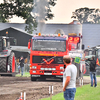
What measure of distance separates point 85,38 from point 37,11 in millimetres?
24385

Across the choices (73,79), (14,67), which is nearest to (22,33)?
(14,67)

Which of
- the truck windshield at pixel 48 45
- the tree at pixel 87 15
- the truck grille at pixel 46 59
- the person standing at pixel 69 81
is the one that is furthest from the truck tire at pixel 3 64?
the tree at pixel 87 15

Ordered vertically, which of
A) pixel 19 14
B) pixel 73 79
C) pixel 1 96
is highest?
pixel 19 14

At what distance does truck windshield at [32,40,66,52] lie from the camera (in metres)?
21.9

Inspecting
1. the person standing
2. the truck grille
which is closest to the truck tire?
the truck grille

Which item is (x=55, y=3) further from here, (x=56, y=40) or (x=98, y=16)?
(x=98, y=16)

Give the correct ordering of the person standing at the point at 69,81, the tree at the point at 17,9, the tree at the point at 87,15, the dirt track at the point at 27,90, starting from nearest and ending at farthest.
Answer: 1. the person standing at the point at 69,81
2. the dirt track at the point at 27,90
3. the tree at the point at 17,9
4. the tree at the point at 87,15

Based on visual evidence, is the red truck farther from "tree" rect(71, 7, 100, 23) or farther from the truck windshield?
"tree" rect(71, 7, 100, 23)

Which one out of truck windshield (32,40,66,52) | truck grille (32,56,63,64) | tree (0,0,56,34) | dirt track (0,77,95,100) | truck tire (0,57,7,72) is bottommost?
dirt track (0,77,95,100)

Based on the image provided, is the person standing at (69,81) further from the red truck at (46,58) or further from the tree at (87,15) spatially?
the tree at (87,15)

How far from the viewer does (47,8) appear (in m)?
44.3

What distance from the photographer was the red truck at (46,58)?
21.9 m

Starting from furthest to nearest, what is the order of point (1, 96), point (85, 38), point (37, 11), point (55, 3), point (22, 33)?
point (85, 38), point (22, 33), point (55, 3), point (37, 11), point (1, 96)

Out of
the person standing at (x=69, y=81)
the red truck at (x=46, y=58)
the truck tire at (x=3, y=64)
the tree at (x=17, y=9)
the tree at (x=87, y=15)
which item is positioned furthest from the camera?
the tree at (x=87, y=15)
